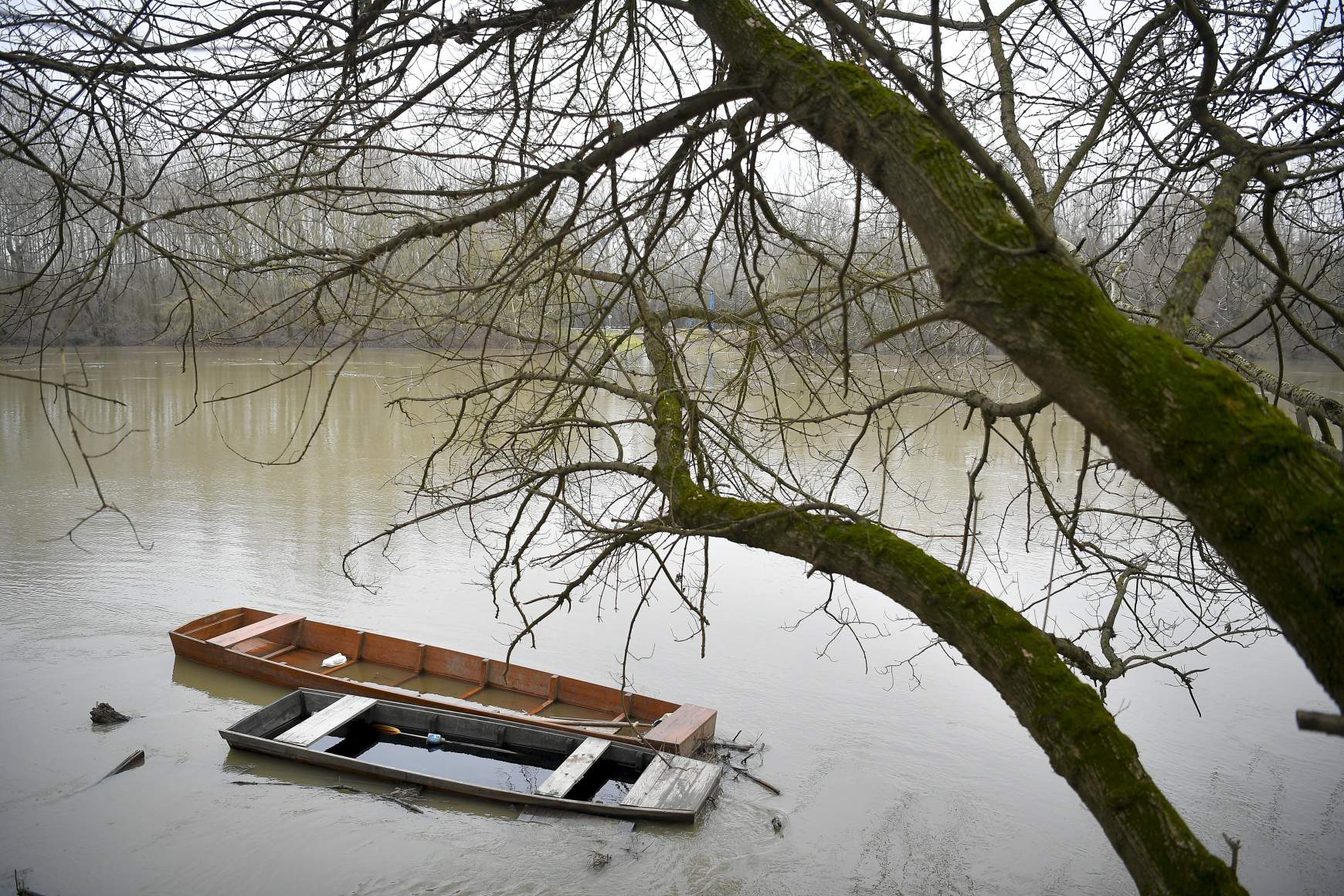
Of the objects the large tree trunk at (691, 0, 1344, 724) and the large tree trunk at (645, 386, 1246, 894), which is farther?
the large tree trunk at (645, 386, 1246, 894)

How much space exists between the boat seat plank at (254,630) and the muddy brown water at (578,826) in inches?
13.4

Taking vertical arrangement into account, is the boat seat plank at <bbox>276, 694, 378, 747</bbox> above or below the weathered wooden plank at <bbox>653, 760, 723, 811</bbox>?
above

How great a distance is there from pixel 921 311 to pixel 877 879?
4241mm

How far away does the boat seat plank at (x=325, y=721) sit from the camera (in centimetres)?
815

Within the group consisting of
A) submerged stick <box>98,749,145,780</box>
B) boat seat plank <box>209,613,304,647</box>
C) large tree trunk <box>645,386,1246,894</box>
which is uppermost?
large tree trunk <box>645,386,1246,894</box>

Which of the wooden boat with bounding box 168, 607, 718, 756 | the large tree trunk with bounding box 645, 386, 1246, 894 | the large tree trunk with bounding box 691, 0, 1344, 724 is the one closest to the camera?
the large tree trunk with bounding box 691, 0, 1344, 724

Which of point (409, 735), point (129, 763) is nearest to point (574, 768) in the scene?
point (409, 735)

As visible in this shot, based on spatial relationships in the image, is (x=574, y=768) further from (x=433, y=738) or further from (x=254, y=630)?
(x=254, y=630)

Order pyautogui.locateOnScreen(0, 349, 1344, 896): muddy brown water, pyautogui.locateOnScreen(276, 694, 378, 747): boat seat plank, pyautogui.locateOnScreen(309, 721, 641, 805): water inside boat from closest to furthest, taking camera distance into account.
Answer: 1. pyautogui.locateOnScreen(0, 349, 1344, 896): muddy brown water
2. pyautogui.locateOnScreen(276, 694, 378, 747): boat seat plank
3. pyautogui.locateOnScreen(309, 721, 641, 805): water inside boat

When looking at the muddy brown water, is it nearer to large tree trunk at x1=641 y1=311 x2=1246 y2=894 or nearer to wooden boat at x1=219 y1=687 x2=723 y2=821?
wooden boat at x1=219 y1=687 x2=723 y2=821

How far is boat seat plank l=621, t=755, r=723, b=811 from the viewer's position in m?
7.68

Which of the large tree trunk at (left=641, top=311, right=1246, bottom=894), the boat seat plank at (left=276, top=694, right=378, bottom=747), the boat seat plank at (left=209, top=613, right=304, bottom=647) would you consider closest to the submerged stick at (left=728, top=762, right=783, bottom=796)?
the boat seat plank at (left=276, top=694, right=378, bottom=747)

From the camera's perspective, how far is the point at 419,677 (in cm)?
984

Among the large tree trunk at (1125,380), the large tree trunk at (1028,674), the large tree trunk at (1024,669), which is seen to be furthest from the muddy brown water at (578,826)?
the large tree trunk at (1125,380)
